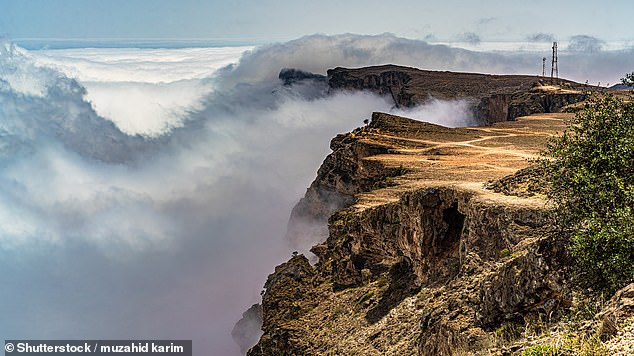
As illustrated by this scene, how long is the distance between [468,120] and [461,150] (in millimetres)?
59546

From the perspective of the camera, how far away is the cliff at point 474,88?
265 feet

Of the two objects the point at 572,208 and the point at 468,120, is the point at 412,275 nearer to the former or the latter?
the point at 572,208

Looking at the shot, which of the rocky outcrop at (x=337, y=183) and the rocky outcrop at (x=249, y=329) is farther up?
the rocky outcrop at (x=337, y=183)

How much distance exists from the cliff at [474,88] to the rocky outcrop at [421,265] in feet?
89.4

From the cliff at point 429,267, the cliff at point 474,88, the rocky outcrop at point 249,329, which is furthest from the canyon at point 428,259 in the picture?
the cliff at point 474,88

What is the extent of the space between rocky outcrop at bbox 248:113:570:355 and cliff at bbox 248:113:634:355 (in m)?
0.05

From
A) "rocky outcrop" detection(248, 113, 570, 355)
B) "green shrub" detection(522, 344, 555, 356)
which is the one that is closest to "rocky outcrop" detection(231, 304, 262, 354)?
"rocky outcrop" detection(248, 113, 570, 355)

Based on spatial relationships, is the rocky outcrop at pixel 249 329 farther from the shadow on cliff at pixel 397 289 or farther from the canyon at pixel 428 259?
the shadow on cliff at pixel 397 289

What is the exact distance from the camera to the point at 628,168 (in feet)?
44.9

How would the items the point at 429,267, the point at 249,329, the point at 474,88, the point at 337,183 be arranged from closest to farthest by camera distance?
the point at 429,267, the point at 337,183, the point at 249,329, the point at 474,88

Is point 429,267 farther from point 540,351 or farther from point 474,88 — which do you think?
point 474,88

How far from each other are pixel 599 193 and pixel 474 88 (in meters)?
109

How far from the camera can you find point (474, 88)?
11781 centimetres

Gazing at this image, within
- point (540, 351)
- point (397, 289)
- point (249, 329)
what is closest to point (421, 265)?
point (397, 289)
